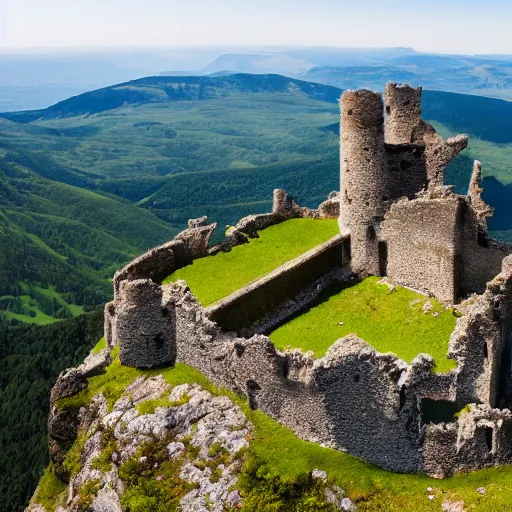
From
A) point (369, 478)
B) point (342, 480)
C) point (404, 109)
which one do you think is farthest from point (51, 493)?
point (404, 109)

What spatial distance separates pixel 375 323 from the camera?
39.7m

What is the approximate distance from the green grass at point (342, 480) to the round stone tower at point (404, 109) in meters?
23.3

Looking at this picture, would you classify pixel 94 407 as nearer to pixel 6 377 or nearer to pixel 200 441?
pixel 200 441

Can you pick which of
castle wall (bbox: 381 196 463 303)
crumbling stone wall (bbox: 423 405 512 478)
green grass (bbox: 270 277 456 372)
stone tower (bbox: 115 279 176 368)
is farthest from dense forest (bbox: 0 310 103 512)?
crumbling stone wall (bbox: 423 405 512 478)

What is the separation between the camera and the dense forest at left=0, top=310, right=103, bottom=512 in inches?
3984

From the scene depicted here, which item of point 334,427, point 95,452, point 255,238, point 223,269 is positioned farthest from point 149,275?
point 334,427

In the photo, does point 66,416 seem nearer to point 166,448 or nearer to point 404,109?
point 166,448

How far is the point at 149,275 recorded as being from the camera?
45188 millimetres

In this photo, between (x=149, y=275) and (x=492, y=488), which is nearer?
(x=492, y=488)

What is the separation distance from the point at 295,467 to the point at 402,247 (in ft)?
55.9

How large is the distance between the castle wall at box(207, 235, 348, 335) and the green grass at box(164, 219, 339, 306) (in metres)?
1.30

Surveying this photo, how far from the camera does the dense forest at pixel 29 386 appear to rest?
101188mm

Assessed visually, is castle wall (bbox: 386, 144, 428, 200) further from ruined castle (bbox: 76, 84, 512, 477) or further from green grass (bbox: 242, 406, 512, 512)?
green grass (bbox: 242, 406, 512, 512)

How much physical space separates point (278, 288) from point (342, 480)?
1514 centimetres
